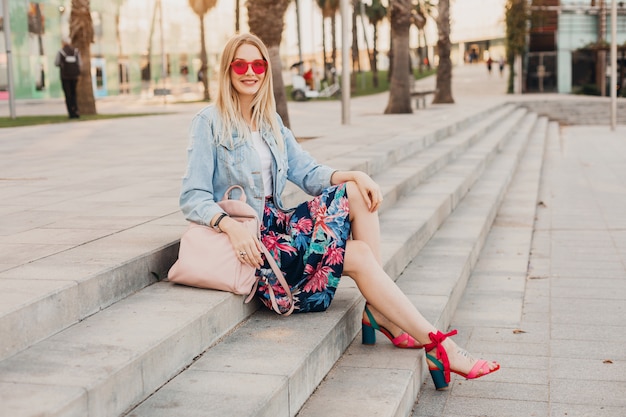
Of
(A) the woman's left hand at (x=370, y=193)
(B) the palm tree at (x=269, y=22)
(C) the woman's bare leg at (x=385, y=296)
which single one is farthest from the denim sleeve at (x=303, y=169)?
(B) the palm tree at (x=269, y=22)

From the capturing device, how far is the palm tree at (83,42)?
23547 mm

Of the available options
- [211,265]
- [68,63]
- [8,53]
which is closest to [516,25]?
[68,63]

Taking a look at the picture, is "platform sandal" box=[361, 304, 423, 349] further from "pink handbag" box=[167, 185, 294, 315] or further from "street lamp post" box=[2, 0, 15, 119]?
"street lamp post" box=[2, 0, 15, 119]

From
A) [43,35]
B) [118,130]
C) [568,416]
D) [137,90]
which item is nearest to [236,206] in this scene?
[568,416]

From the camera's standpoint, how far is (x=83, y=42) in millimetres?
24031

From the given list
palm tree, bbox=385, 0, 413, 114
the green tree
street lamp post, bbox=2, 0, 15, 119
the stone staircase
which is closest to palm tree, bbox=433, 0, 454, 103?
palm tree, bbox=385, 0, 413, 114

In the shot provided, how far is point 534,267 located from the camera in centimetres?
812

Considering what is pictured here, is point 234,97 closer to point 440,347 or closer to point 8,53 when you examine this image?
point 440,347

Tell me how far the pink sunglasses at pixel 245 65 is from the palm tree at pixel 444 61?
88.8 feet

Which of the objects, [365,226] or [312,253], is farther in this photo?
[365,226]

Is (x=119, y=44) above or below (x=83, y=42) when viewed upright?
above

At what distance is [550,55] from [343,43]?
28.0 metres

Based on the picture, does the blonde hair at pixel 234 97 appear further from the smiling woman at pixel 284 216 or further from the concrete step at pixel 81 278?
the concrete step at pixel 81 278

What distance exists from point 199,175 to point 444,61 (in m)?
28.5
